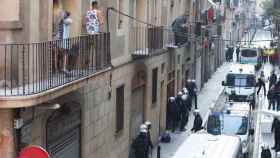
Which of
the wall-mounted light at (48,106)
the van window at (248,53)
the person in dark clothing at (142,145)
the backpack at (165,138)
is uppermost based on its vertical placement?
the van window at (248,53)

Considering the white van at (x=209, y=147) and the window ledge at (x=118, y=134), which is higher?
the white van at (x=209, y=147)

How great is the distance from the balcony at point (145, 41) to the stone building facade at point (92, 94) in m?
0.15

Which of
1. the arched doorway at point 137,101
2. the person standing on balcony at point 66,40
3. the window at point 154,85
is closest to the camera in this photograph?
the person standing on balcony at point 66,40

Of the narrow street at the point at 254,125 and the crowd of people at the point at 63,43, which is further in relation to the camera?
the narrow street at the point at 254,125

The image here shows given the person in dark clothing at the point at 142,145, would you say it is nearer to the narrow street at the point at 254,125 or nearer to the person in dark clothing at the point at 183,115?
the narrow street at the point at 254,125

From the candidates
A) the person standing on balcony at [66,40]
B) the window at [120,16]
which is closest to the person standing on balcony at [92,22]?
the person standing on balcony at [66,40]

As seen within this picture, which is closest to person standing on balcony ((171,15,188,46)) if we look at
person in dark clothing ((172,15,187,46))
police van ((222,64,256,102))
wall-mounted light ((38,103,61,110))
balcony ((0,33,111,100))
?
person in dark clothing ((172,15,187,46))

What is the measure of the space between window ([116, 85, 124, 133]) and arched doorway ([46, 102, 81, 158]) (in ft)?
12.8

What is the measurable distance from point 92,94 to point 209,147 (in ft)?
11.1

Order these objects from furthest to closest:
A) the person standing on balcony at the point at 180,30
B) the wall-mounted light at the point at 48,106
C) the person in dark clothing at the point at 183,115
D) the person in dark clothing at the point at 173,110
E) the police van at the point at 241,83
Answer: the police van at the point at 241,83
the person standing on balcony at the point at 180,30
the person in dark clothing at the point at 183,115
the person in dark clothing at the point at 173,110
the wall-mounted light at the point at 48,106

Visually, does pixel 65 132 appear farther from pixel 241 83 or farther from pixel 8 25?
pixel 241 83

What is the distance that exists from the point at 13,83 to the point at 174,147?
44.8 feet

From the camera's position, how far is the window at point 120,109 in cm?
2016

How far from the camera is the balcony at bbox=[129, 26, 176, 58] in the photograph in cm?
2175
